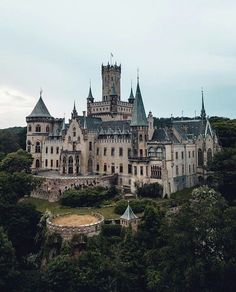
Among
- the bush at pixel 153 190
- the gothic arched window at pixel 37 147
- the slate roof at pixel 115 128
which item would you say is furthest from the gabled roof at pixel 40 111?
the bush at pixel 153 190

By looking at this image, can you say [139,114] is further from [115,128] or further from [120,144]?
[115,128]

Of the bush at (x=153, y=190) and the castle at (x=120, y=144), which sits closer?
the bush at (x=153, y=190)

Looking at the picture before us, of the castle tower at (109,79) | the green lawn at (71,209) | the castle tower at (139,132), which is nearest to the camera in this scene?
the green lawn at (71,209)

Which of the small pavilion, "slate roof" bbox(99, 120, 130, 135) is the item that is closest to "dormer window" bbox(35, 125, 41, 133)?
"slate roof" bbox(99, 120, 130, 135)

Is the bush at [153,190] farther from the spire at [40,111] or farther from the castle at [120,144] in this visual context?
the spire at [40,111]

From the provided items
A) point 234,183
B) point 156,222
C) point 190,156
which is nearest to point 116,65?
point 190,156

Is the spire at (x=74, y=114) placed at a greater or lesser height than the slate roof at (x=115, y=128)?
greater

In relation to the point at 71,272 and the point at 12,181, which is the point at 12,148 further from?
the point at 71,272

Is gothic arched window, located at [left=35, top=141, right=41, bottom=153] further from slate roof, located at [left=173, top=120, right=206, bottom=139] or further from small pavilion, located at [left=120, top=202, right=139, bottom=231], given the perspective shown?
small pavilion, located at [left=120, top=202, right=139, bottom=231]
